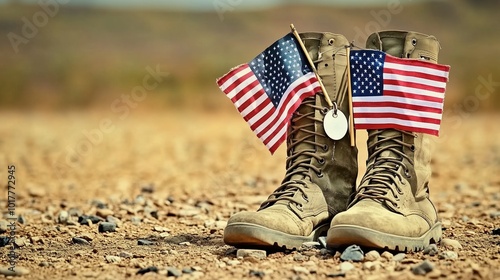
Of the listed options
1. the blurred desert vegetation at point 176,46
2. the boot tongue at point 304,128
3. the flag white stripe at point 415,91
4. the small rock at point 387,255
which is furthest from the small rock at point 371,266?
the blurred desert vegetation at point 176,46

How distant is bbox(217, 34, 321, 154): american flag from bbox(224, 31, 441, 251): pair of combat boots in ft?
0.26

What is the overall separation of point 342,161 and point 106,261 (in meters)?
1.36

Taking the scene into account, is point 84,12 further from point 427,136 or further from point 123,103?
point 427,136

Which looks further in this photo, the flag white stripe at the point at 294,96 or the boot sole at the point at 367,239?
the flag white stripe at the point at 294,96

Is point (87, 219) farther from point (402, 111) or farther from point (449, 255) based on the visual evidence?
point (449, 255)

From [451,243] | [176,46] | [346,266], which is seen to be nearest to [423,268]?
[346,266]

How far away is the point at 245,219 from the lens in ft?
12.3

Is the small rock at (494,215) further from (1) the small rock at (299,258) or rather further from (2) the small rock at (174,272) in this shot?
(2) the small rock at (174,272)

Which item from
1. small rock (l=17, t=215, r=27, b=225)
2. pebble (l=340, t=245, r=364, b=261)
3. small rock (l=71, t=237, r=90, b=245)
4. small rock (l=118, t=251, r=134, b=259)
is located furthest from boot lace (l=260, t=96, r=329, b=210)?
small rock (l=17, t=215, r=27, b=225)

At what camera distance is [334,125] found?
4.03 meters

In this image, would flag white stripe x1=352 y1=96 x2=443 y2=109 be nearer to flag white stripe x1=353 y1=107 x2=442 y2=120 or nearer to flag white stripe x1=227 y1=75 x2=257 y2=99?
flag white stripe x1=353 y1=107 x2=442 y2=120

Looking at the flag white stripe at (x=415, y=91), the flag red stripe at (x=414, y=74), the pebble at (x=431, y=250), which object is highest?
the flag red stripe at (x=414, y=74)

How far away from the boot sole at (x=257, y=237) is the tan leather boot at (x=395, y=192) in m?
0.21

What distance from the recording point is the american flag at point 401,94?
13.0 feet
